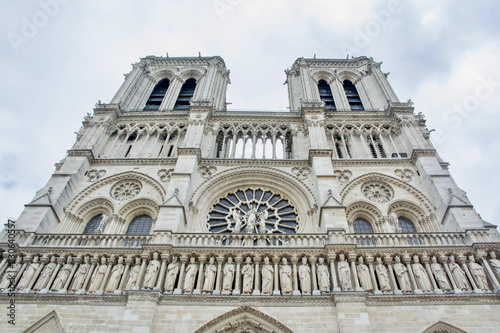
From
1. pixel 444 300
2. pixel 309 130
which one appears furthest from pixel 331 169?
pixel 444 300

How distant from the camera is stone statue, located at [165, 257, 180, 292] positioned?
1100 centimetres

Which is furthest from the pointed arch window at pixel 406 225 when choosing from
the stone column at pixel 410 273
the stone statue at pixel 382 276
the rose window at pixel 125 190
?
the rose window at pixel 125 190

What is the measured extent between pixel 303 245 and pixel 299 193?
4.04 m

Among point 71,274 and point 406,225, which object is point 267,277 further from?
point 406,225

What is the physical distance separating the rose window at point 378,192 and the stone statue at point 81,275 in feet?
36.2

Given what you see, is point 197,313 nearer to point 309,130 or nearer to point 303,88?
point 309,130

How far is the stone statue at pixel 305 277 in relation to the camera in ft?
35.7

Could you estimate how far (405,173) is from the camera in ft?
54.6

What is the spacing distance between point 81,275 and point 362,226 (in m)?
10.5

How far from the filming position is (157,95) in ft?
80.8

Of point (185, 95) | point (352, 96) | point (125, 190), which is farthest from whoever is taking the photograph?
point (185, 95)

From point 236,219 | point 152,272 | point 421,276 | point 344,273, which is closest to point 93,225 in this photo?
point 152,272

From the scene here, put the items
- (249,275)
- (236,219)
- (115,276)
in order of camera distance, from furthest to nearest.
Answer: (236,219) < (115,276) < (249,275)

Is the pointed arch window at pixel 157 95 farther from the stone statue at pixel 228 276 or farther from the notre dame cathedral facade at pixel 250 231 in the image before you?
the stone statue at pixel 228 276
